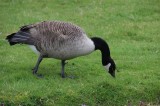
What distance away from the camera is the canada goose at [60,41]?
11.2 metres

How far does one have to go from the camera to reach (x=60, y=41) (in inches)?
442

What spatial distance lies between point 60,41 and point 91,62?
261 cm

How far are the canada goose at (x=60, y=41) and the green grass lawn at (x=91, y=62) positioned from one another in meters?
0.69

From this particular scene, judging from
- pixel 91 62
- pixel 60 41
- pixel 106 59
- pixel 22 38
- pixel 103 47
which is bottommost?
pixel 91 62

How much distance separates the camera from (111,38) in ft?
55.2

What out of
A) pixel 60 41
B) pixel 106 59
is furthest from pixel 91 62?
pixel 60 41

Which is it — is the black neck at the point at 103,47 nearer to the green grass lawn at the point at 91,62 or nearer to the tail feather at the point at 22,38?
the green grass lawn at the point at 91,62

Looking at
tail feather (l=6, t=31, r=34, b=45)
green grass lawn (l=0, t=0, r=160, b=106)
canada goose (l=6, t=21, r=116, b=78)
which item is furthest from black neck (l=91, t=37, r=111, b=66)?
tail feather (l=6, t=31, r=34, b=45)

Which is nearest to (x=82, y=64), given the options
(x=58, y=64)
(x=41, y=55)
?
(x=58, y=64)

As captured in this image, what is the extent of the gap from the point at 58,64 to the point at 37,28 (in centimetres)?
187

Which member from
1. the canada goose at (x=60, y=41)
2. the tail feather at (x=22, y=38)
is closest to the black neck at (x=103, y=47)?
the canada goose at (x=60, y=41)

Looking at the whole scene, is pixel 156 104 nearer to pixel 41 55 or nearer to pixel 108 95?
pixel 108 95

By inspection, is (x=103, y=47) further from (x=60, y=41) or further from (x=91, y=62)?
(x=91, y=62)

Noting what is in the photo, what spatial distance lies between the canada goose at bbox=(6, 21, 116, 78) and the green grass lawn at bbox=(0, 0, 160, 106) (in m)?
0.69
